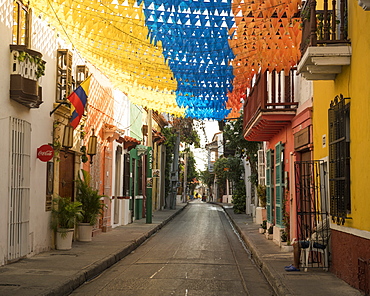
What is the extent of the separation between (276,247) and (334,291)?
8.06 meters

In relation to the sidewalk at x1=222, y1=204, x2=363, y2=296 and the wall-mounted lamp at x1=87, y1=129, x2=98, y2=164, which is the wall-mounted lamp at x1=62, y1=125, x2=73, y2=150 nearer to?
the wall-mounted lamp at x1=87, y1=129, x2=98, y2=164

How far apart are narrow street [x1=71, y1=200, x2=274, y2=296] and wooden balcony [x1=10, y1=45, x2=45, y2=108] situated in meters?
3.91

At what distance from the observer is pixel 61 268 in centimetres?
1241

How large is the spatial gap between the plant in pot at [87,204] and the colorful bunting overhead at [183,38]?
12.6ft

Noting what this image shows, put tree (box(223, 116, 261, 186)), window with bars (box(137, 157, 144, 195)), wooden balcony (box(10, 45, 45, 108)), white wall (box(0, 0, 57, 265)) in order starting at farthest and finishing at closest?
1. window with bars (box(137, 157, 144, 195))
2. tree (box(223, 116, 261, 186))
3. wooden balcony (box(10, 45, 45, 108))
4. white wall (box(0, 0, 57, 265))

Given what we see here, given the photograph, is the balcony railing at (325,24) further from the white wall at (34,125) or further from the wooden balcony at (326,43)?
the white wall at (34,125)

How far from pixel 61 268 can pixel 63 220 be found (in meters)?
4.13

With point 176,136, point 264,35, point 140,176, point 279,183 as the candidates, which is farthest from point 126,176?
point 176,136

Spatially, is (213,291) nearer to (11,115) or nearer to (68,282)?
(68,282)

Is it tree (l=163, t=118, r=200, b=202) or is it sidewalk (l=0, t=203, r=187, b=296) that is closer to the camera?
sidewalk (l=0, t=203, r=187, b=296)

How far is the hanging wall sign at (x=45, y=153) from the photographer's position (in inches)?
569

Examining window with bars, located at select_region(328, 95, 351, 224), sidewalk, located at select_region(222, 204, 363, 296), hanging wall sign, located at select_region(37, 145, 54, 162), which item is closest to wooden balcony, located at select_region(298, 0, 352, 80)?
window with bars, located at select_region(328, 95, 351, 224)

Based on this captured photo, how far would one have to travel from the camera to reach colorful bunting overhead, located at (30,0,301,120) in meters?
9.99

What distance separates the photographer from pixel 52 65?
52.3 ft
